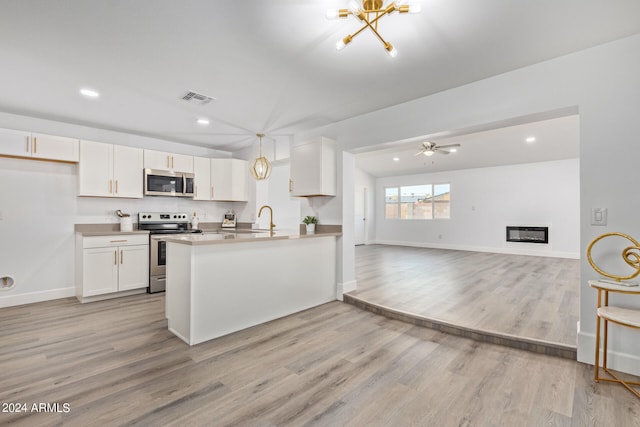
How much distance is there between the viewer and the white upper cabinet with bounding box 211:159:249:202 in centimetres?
544

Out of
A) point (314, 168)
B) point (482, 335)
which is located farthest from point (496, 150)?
point (482, 335)

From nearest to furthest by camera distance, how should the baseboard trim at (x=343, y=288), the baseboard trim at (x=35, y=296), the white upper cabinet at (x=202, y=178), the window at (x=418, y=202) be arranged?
1. the baseboard trim at (x=35, y=296)
2. the baseboard trim at (x=343, y=288)
3. the white upper cabinet at (x=202, y=178)
4. the window at (x=418, y=202)

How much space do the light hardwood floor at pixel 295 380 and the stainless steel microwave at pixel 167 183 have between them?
88.4 inches

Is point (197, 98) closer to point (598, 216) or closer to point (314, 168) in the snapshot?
point (314, 168)

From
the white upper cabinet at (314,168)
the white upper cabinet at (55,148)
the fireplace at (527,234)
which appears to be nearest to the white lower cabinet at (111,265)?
the white upper cabinet at (55,148)

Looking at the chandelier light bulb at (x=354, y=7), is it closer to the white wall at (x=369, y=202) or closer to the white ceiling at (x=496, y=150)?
the white ceiling at (x=496, y=150)

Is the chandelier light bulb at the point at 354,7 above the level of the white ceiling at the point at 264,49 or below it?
below

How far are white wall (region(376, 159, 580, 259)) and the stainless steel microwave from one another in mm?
6913

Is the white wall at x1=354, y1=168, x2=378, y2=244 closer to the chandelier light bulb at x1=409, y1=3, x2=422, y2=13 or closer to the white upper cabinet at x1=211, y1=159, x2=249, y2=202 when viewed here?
the white upper cabinet at x1=211, y1=159, x2=249, y2=202

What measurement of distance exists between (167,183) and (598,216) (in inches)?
211

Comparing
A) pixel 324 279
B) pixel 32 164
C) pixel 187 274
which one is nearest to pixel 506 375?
pixel 324 279

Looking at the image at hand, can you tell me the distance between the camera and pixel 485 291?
414 centimetres

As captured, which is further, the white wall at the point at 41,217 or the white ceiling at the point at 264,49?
the white wall at the point at 41,217

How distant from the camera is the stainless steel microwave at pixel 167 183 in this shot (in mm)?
4672
